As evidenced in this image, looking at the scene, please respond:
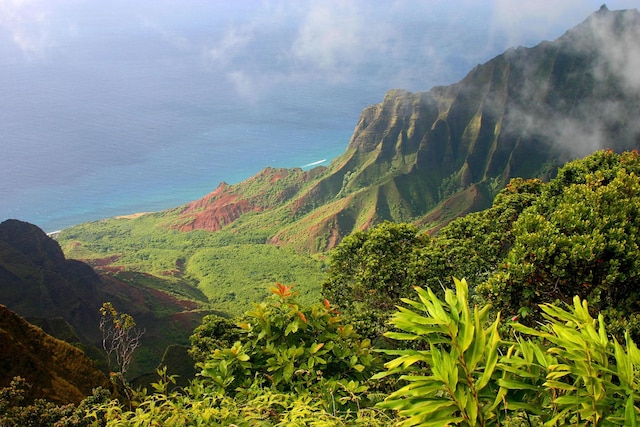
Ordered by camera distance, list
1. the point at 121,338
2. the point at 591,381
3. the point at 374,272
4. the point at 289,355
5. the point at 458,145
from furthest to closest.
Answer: the point at 458,145
the point at 374,272
the point at 121,338
the point at 289,355
the point at 591,381

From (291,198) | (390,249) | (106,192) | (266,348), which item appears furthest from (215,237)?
(266,348)

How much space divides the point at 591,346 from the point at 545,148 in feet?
296

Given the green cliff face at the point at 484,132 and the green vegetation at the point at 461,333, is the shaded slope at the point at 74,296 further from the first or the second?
the green cliff face at the point at 484,132

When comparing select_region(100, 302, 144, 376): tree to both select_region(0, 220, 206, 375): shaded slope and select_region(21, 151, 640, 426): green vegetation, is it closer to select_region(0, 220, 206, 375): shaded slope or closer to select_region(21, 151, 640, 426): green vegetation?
select_region(21, 151, 640, 426): green vegetation

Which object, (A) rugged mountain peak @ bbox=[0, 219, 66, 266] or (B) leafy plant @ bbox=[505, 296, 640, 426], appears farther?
(A) rugged mountain peak @ bbox=[0, 219, 66, 266]

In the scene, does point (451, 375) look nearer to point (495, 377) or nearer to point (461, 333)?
point (461, 333)

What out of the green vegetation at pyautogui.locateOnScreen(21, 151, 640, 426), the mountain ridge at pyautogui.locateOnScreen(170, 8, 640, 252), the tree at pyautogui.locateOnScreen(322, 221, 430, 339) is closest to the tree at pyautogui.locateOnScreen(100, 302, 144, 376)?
the green vegetation at pyautogui.locateOnScreen(21, 151, 640, 426)

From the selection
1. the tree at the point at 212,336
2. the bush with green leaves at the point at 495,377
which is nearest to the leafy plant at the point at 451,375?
the bush with green leaves at the point at 495,377

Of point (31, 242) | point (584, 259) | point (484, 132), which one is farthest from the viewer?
point (484, 132)

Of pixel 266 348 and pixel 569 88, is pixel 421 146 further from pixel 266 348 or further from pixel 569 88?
pixel 266 348

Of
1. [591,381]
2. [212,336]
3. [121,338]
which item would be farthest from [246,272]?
[591,381]

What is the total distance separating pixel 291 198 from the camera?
3944 inches

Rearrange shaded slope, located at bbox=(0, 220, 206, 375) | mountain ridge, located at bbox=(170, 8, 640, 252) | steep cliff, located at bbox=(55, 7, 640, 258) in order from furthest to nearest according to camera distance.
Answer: mountain ridge, located at bbox=(170, 8, 640, 252), steep cliff, located at bbox=(55, 7, 640, 258), shaded slope, located at bbox=(0, 220, 206, 375)

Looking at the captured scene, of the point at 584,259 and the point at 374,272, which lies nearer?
the point at 584,259
